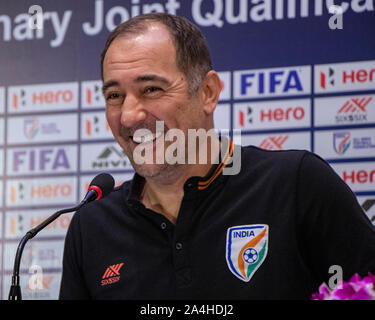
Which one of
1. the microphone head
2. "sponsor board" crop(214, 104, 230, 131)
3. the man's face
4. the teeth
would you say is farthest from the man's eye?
"sponsor board" crop(214, 104, 230, 131)

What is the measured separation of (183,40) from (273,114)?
931 mm

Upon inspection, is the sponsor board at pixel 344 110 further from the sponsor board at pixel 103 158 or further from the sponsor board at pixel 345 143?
the sponsor board at pixel 103 158

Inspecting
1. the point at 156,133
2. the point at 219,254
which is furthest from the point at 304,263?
the point at 156,133

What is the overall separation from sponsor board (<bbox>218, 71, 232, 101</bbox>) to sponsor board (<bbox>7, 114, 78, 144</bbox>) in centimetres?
73

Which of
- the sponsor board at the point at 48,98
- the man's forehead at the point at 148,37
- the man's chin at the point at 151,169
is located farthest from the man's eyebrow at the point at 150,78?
the sponsor board at the point at 48,98

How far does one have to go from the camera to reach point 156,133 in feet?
5.81

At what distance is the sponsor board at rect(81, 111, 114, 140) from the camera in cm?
289

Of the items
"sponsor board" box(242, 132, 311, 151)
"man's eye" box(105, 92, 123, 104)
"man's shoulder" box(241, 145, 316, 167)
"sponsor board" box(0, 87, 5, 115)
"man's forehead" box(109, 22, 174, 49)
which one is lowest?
"man's shoulder" box(241, 145, 316, 167)

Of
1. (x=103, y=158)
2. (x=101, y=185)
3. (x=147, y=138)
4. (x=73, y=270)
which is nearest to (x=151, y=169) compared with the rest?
(x=147, y=138)

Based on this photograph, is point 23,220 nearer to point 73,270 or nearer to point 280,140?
point 73,270

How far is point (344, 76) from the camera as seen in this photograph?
8.60 feet

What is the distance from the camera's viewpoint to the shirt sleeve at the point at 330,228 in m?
1.61

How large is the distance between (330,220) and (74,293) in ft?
2.62

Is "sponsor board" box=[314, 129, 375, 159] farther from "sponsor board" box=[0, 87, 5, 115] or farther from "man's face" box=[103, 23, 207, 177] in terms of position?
"sponsor board" box=[0, 87, 5, 115]
